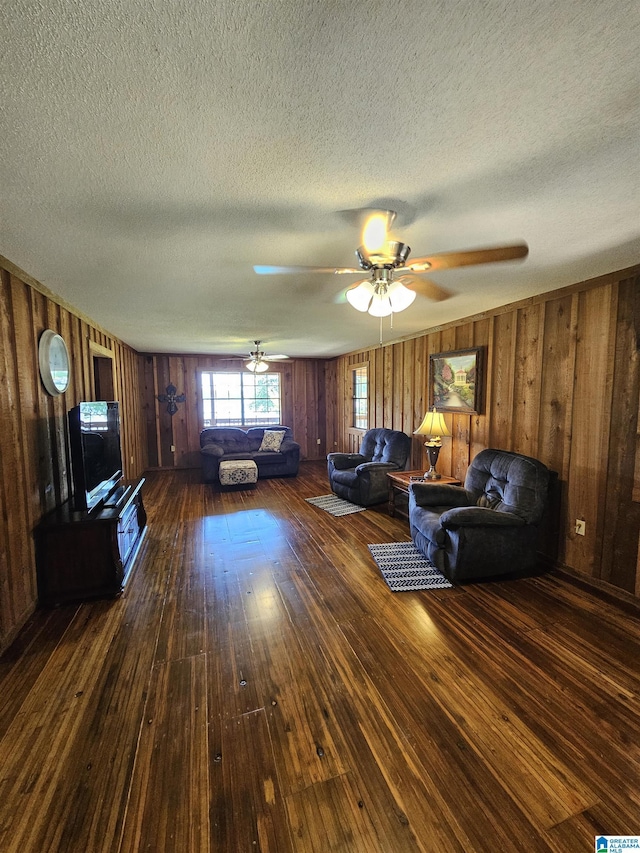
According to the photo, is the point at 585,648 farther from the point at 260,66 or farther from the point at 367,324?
the point at 367,324

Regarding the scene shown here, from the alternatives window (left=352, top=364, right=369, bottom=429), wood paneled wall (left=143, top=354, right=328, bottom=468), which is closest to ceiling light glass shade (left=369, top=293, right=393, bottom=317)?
window (left=352, top=364, right=369, bottom=429)

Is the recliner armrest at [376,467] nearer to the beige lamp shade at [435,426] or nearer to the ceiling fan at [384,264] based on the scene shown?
the beige lamp shade at [435,426]

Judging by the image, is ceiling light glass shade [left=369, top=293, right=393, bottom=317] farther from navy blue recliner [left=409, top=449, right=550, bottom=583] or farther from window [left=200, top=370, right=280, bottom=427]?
window [left=200, top=370, right=280, bottom=427]

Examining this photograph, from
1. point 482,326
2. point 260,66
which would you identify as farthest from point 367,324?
point 260,66

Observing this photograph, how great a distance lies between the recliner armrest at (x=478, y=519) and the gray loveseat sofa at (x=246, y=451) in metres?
4.20

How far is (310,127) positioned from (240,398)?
6.94 meters

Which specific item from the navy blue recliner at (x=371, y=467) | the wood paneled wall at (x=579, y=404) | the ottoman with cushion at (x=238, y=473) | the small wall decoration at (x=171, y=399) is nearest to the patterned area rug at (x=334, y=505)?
the navy blue recliner at (x=371, y=467)

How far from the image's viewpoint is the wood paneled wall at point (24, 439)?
2117mm

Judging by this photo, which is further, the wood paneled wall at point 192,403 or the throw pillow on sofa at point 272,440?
the wood paneled wall at point 192,403

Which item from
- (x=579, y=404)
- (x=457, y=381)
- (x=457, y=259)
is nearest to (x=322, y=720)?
(x=457, y=259)

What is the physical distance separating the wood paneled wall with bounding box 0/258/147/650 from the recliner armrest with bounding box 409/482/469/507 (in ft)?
10.1

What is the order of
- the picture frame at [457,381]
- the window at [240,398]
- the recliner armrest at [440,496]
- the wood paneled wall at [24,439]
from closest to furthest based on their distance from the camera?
the wood paneled wall at [24,439]
the recliner armrest at [440,496]
the picture frame at [457,381]
the window at [240,398]

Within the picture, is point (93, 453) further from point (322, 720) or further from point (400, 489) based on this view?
point (400, 489)

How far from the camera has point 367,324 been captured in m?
4.26
